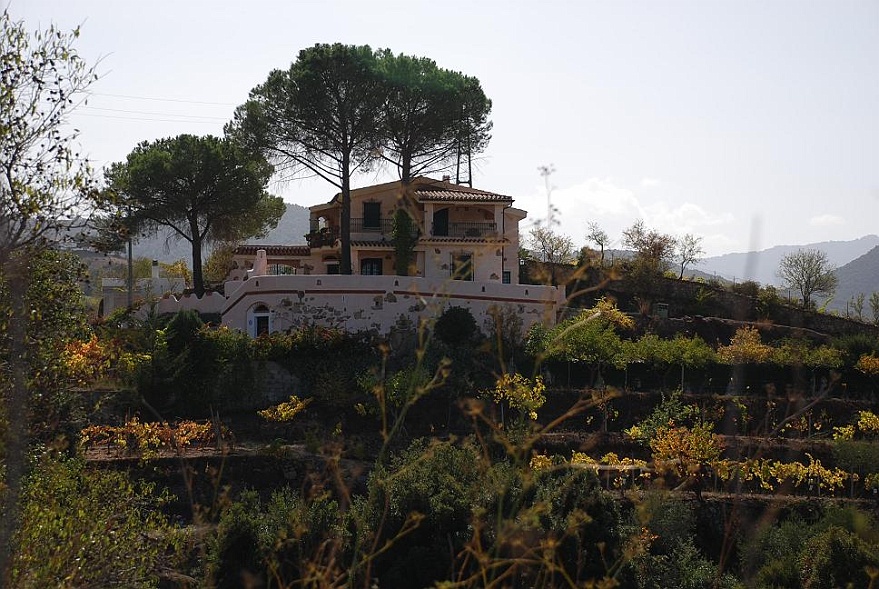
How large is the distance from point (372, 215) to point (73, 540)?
26.1m

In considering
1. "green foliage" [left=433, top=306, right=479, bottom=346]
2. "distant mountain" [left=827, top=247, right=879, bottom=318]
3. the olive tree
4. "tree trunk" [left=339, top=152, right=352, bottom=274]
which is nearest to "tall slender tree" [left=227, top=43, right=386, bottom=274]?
"tree trunk" [left=339, top=152, right=352, bottom=274]

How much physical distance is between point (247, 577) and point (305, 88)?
2880 cm

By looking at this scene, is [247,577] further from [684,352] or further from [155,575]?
[684,352]

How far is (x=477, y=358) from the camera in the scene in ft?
85.8

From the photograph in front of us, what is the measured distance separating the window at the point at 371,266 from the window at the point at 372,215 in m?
1.39

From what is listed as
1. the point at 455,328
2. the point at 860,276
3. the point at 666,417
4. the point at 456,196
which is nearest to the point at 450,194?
the point at 456,196

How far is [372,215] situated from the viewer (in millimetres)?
34688

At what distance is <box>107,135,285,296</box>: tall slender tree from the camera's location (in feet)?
110

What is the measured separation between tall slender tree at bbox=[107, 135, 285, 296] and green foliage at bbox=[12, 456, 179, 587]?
2290 centimetres

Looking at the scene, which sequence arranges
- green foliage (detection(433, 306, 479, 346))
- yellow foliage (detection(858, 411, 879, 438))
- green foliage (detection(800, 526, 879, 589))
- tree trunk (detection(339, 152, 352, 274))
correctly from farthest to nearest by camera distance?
tree trunk (detection(339, 152, 352, 274))
green foliage (detection(433, 306, 479, 346))
yellow foliage (detection(858, 411, 879, 438))
green foliage (detection(800, 526, 879, 589))

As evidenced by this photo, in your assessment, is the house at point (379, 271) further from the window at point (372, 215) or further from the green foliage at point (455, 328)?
the green foliage at point (455, 328)

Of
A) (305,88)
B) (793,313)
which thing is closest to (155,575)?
(305,88)

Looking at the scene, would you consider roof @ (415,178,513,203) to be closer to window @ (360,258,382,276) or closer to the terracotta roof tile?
the terracotta roof tile

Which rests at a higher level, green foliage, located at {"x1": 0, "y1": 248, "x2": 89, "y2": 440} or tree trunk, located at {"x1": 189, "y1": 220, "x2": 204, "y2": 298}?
tree trunk, located at {"x1": 189, "y1": 220, "x2": 204, "y2": 298}
